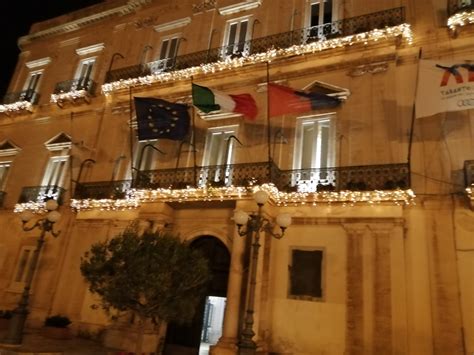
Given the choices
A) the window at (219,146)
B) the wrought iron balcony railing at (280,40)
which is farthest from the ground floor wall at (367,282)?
the wrought iron balcony railing at (280,40)

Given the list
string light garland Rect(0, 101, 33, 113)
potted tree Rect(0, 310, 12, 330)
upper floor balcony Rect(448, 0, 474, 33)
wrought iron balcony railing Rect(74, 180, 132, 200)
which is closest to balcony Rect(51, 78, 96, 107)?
string light garland Rect(0, 101, 33, 113)

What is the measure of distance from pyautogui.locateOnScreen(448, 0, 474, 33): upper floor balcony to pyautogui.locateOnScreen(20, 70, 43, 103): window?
17.7 m

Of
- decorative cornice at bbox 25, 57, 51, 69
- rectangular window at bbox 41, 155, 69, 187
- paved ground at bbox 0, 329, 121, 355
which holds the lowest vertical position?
paved ground at bbox 0, 329, 121, 355

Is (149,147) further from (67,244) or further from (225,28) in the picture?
(225,28)

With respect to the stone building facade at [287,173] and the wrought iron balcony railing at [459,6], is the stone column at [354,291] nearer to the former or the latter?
A: the stone building facade at [287,173]

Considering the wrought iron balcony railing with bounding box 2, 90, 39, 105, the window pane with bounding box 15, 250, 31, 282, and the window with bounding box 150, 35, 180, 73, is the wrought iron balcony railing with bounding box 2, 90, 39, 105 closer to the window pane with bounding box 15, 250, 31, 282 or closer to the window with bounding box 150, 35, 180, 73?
the window with bounding box 150, 35, 180, 73

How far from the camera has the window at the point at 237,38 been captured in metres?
14.7

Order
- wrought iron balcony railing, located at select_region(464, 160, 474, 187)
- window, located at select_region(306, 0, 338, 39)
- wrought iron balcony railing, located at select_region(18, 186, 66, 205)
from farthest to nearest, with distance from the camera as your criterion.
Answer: wrought iron balcony railing, located at select_region(18, 186, 66, 205) < window, located at select_region(306, 0, 338, 39) < wrought iron balcony railing, located at select_region(464, 160, 474, 187)

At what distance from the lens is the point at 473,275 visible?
885 cm

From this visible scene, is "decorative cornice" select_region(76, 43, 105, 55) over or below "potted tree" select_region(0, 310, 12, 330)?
over

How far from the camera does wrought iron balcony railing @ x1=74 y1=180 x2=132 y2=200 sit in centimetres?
1380

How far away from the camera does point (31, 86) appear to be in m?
20.1

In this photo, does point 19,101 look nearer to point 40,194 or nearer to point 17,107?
point 17,107

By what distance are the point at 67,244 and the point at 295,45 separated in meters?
10.8
